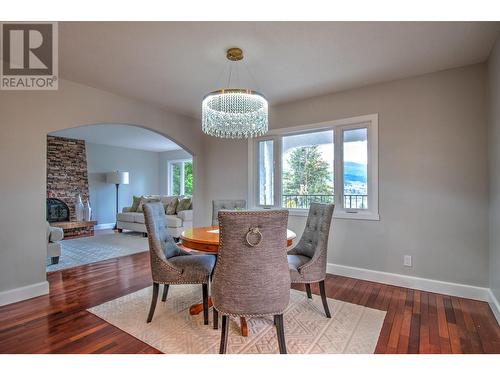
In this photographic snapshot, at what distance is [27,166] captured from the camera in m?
2.64

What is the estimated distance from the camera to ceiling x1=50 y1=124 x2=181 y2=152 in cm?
561

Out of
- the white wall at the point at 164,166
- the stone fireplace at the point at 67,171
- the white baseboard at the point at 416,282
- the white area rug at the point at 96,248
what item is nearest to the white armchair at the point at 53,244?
the white area rug at the point at 96,248

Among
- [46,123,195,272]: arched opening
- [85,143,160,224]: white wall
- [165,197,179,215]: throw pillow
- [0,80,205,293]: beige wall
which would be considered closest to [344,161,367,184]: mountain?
[46,123,195,272]: arched opening

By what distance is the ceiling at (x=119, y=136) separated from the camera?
5613 millimetres

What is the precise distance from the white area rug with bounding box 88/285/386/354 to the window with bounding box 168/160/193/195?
19.4ft

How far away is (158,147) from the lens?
8062 millimetres

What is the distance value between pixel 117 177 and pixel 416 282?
7382 millimetres

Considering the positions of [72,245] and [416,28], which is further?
[72,245]

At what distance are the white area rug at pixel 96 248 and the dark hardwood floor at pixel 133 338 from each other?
759 mm

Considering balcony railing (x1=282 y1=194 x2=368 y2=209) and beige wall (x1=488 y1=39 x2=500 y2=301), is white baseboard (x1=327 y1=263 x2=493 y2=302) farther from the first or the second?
balcony railing (x1=282 y1=194 x2=368 y2=209)

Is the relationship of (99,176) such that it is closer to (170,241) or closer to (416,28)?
(170,241)

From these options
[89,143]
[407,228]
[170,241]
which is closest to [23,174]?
[170,241]

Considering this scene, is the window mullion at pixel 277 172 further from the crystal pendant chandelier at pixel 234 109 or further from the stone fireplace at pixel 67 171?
the stone fireplace at pixel 67 171
